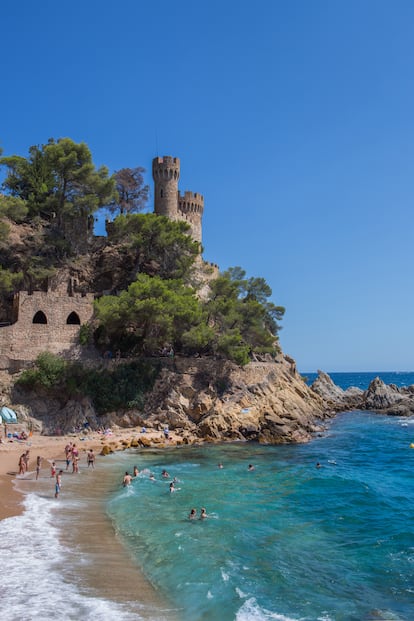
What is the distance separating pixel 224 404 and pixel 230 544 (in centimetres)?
1987

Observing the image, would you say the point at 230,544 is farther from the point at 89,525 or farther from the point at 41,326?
the point at 41,326

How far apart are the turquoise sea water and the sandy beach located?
2.01 m

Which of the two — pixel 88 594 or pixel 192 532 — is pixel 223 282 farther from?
pixel 88 594

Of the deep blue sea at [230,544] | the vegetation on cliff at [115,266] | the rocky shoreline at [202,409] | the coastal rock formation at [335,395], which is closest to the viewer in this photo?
the deep blue sea at [230,544]

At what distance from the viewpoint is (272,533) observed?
1506 centimetres

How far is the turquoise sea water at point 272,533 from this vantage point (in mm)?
10609

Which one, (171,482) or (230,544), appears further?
(171,482)

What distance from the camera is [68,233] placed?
43500 mm

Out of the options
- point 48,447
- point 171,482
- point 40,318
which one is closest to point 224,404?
point 48,447

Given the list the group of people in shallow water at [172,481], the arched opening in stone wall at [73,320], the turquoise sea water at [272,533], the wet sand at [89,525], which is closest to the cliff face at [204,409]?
the turquoise sea water at [272,533]

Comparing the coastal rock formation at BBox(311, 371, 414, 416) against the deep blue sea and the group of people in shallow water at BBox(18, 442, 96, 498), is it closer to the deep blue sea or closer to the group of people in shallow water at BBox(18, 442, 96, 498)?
the deep blue sea

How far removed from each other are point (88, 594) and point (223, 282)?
107ft

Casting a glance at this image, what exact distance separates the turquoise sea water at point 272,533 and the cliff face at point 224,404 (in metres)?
4.22

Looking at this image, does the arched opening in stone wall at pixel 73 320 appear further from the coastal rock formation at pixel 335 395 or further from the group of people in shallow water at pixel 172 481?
the coastal rock formation at pixel 335 395
